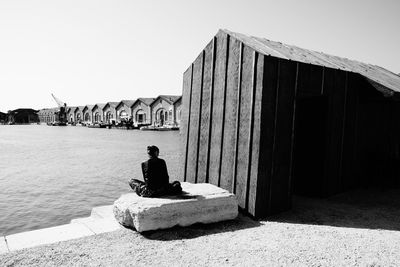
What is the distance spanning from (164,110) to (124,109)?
18536 millimetres

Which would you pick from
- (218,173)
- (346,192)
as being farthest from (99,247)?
(346,192)

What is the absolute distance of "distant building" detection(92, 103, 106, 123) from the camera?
9569 cm

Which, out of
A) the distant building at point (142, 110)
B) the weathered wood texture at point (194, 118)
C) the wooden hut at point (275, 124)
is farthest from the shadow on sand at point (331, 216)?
the distant building at point (142, 110)

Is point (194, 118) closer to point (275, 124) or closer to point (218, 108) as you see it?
point (218, 108)

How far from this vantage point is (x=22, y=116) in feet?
488

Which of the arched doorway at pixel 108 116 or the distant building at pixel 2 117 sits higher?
the arched doorway at pixel 108 116

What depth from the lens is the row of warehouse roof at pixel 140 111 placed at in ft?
226

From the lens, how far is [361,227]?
6.30 metres

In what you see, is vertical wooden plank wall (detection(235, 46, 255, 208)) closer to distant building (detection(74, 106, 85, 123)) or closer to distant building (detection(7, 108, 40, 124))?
distant building (detection(74, 106, 85, 123))

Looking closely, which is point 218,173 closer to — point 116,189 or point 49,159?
point 116,189

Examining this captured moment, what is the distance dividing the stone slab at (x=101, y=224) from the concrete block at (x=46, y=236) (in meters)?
0.12

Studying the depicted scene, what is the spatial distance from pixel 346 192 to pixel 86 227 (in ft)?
24.1

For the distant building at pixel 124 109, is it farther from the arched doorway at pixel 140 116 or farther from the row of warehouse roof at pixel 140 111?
the arched doorway at pixel 140 116

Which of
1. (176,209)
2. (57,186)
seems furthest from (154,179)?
(57,186)
